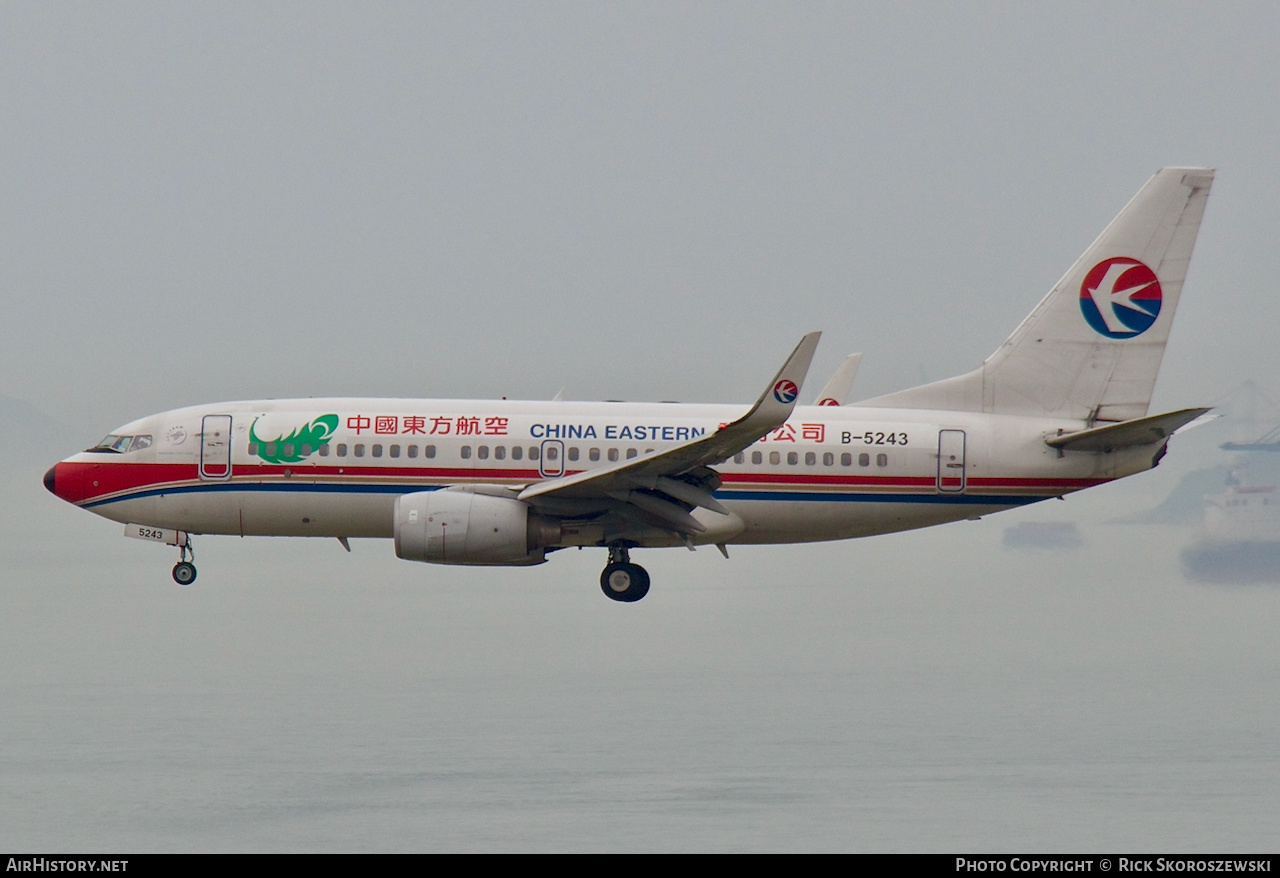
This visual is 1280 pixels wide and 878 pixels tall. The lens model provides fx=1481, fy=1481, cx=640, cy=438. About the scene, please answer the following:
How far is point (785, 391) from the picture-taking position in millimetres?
24531

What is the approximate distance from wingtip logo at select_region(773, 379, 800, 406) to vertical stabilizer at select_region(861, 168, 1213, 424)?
6.25m

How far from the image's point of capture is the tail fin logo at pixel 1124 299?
30.2 metres

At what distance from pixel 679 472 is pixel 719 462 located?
0.82 metres

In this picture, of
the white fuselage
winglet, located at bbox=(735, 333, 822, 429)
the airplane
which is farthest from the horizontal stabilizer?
winglet, located at bbox=(735, 333, 822, 429)

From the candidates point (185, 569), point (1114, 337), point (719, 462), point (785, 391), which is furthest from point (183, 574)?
point (1114, 337)

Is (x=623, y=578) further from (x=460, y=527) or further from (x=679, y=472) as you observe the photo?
(x=460, y=527)

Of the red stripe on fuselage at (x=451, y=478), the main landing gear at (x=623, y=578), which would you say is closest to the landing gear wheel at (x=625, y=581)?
the main landing gear at (x=623, y=578)

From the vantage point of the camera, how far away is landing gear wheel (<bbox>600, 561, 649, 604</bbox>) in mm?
28953

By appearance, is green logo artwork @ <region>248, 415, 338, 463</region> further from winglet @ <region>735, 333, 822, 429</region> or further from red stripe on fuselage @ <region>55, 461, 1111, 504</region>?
winglet @ <region>735, 333, 822, 429</region>

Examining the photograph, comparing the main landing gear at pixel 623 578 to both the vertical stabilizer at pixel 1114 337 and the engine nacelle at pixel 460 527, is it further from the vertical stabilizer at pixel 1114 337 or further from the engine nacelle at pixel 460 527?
the vertical stabilizer at pixel 1114 337

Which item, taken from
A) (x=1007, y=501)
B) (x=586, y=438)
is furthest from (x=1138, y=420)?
(x=586, y=438)

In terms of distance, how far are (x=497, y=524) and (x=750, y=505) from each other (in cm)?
508

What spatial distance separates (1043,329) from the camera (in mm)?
30578

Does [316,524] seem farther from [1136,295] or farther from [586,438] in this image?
[1136,295]
